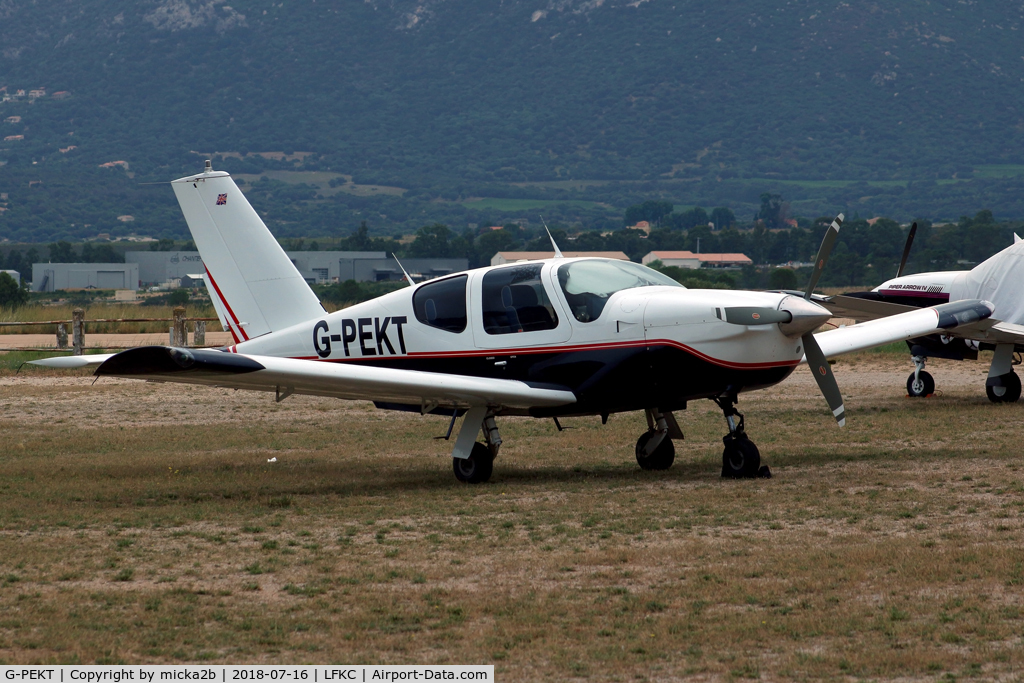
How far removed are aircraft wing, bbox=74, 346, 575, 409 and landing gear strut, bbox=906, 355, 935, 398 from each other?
11.4 metres

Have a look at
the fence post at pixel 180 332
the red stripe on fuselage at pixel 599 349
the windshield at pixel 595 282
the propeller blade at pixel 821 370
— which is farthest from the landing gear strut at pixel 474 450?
the fence post at pixel 180 332

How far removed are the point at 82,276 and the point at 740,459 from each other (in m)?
129

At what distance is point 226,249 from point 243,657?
9.30 meters

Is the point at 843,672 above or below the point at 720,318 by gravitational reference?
below

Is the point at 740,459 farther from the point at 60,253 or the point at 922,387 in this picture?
the point at 60,253

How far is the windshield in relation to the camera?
1224 centimetres

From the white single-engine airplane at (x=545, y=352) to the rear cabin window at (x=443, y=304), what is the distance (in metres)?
0.01

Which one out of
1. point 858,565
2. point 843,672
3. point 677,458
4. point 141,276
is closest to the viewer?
point 843,672

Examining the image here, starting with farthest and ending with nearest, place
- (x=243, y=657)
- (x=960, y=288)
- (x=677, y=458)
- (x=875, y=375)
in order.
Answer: (x=875, y=375)
(x=960, y=288)
(x=677, y=458)
(x=243, y=657)

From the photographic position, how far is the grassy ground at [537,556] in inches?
248

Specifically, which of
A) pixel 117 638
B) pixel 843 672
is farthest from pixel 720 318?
pixel 117 638

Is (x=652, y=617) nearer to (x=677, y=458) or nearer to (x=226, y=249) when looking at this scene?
(x=677, y=458)

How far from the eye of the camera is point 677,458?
46.2 feet
